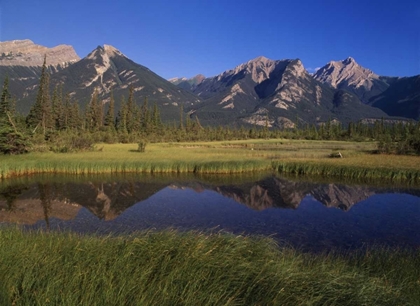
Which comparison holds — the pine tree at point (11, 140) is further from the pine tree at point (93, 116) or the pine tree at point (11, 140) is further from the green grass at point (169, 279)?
the pine tree at point (93, 116)

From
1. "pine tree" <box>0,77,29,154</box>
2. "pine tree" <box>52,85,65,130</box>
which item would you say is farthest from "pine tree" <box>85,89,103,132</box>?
"pine tree" <box>0,77,29,154</box>

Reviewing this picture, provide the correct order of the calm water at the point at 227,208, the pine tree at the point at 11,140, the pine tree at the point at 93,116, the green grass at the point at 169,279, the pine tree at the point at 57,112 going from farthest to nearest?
the pine tree at the point at 93,116 < the pine tree at the point at 57,112 < the pine tree at the point at 11,140 < the calm water at the point at 227,208 < the green grass at the point at 169,279

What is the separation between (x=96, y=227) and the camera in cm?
1427

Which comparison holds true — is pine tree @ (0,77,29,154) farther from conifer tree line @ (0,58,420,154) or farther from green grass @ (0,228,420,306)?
green grass @ (0,228,420,306)

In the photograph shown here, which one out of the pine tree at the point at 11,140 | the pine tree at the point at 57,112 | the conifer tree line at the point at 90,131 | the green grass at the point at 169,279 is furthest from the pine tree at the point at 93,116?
the green grass at the point at 169,279

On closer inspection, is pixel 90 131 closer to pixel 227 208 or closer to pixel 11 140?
pixel 11 140

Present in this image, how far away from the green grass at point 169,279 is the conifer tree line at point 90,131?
3298 centimetres

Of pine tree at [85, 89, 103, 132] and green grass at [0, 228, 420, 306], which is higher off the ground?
pine tree at [85, 89, 103, 132]

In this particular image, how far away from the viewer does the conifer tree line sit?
41.1m

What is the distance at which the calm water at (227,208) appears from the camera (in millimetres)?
14211

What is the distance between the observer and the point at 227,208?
19.1 m

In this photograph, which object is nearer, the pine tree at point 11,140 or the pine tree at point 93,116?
the pine tree at point 11,140

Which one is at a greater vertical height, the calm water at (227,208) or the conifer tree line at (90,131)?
the conifer tree line at (90,131)

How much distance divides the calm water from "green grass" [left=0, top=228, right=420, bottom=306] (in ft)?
11.2
